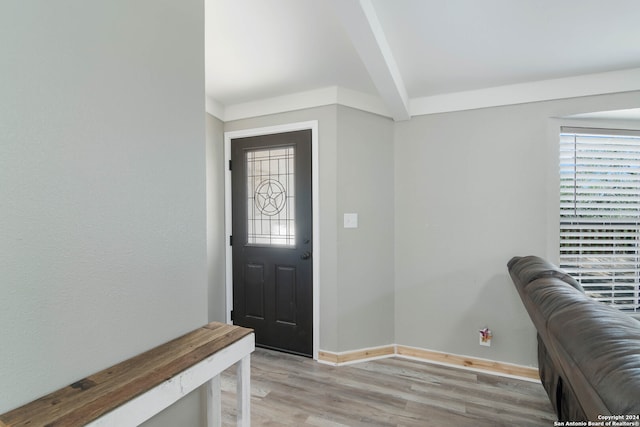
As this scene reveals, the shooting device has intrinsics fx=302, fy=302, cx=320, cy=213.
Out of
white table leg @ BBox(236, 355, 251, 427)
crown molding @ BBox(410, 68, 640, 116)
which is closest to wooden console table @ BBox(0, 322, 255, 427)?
white table leg @ BBox(236, 355, 251, 427)

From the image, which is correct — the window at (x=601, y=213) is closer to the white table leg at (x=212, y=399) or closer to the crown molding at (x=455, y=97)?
the crown molding at (x=455, y=97)

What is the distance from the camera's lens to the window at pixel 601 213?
239 cm

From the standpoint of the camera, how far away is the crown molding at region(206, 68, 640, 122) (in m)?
2.17

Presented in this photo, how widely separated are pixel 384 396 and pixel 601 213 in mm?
2229

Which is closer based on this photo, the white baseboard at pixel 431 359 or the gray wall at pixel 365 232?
the white baseboard at pixel 431 359

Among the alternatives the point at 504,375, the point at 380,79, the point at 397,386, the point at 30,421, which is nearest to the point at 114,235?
the point at 30,421

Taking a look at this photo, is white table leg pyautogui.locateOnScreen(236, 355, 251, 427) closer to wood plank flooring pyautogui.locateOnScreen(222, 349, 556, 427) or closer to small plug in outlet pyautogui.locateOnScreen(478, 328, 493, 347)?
wood plank flooring pyautogui.locateOnScreen(222, 349, 556, 427)

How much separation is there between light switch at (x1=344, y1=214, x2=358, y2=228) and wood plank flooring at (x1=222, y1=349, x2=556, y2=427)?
118 centimetres

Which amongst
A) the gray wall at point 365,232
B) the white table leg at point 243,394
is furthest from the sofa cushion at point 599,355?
the gray wall at point 365,232

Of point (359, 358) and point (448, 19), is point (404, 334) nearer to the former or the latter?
point (359, 358)

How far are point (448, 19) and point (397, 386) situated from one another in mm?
2404

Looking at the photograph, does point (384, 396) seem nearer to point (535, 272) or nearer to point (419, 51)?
point (535, 272)

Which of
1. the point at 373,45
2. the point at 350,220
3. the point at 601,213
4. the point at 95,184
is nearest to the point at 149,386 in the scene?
the point at 95,184

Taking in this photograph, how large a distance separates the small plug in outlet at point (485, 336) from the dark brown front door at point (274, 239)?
4.64ft
